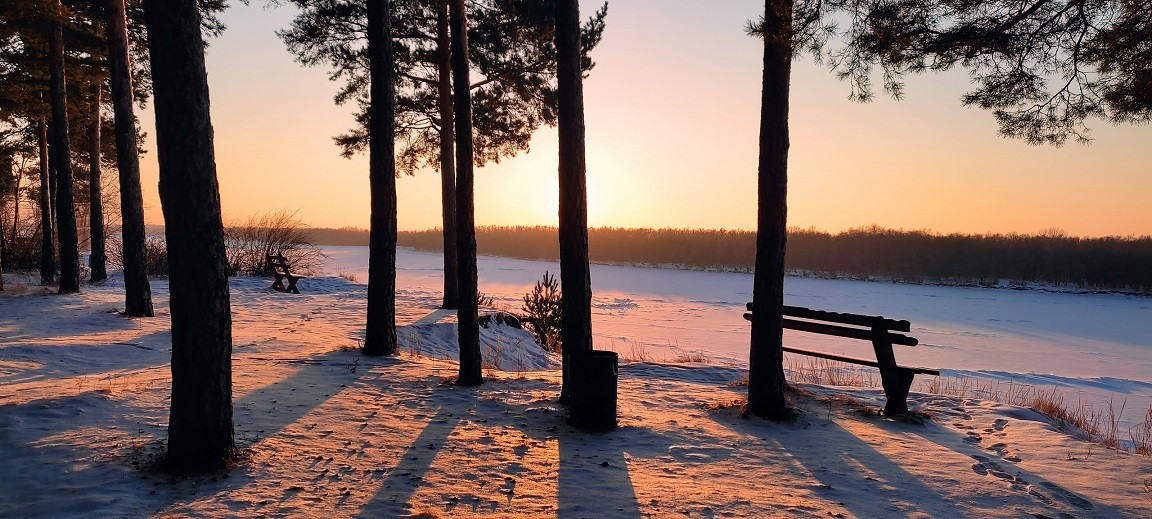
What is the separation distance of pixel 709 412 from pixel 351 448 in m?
3.66

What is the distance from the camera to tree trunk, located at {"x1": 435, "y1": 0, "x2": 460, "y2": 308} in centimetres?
1432

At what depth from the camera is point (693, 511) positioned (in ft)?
13.1

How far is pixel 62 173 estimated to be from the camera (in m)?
14.5

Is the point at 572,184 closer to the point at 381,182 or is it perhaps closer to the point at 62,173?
the point at 381,182

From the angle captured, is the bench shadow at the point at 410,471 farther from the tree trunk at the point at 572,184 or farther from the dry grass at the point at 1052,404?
the dry grass at the point at 1052,404

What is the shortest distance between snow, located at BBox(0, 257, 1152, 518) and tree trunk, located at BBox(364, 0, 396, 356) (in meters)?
0.53

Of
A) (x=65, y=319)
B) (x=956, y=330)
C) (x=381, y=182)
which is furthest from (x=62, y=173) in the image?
(x=956, y=330)

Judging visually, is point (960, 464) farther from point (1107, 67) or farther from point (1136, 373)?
point (1136, 373)

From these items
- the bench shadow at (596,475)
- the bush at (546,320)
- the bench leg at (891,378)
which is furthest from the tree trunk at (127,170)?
the bench leg at (891,378)

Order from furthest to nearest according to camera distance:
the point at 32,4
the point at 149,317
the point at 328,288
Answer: the point at 328,288
the point at 32,4
the point at 149,317

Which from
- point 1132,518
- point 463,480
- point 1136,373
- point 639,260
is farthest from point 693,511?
point 639,260

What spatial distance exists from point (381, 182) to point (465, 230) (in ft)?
6.72

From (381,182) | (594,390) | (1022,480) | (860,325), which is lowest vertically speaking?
(1022,480)

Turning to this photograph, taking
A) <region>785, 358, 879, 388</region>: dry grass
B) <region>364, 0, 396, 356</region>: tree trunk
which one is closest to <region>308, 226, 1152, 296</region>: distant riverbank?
<region>785, 358, 879, 388</region>: dry grass
